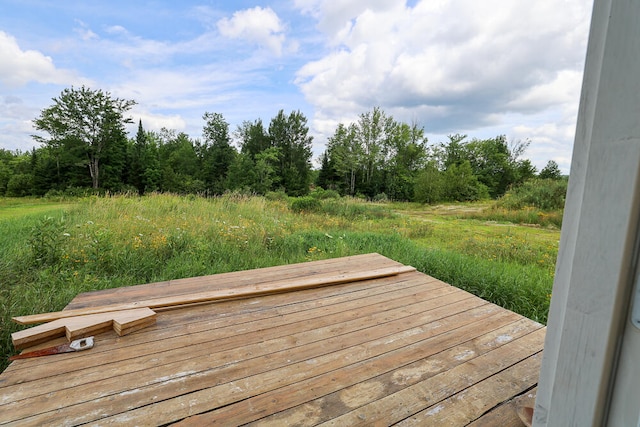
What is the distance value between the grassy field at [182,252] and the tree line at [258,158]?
358 inches

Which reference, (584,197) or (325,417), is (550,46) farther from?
(325,417)

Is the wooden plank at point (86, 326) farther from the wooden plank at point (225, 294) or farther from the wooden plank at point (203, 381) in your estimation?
the wooden plank at point (203, 381)

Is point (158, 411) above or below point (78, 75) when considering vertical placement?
below

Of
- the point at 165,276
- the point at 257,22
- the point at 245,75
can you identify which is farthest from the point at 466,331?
the point at 245,75

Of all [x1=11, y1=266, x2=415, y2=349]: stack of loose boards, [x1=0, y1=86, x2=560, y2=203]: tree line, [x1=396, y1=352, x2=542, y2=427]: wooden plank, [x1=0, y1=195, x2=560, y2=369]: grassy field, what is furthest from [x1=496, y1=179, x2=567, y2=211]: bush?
[x1=11, y1=266, x2=415, y2=349]: stack of loose boards

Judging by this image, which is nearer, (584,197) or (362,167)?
(584,197)

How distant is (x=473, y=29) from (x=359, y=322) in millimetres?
4516

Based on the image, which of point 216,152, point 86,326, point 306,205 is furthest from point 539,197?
point 216,152

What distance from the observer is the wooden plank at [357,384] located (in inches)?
41.8

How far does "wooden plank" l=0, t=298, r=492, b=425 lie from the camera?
1.06m

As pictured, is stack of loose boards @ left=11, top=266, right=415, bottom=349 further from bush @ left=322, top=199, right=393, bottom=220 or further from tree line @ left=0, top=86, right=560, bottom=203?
tree line @ left=0, top=86, right=560, bottom=203

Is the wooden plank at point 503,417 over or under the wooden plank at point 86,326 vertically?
under

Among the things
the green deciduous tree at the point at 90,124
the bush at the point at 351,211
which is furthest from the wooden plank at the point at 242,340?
the green deciduous tree at the point at 90,124

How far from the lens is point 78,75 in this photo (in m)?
13.5
